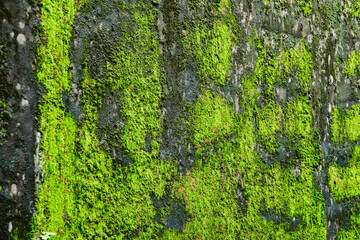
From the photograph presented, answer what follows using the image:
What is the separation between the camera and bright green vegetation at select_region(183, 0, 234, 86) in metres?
1.44

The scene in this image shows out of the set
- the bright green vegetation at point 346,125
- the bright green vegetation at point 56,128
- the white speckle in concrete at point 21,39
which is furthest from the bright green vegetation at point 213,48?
the bright green vegetation at point 346,125

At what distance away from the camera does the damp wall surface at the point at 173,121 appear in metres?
0.95

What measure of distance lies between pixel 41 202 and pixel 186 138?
635 mm

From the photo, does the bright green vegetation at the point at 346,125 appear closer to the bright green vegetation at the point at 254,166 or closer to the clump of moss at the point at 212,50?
the bright green vegetation at the point at 254,166

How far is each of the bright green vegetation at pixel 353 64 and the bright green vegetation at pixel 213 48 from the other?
1187mm

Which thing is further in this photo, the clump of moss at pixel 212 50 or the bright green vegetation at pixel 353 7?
the bright green vegetation at pixel 353 7

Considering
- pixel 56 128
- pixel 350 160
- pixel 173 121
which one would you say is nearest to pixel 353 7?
pixel 350 160

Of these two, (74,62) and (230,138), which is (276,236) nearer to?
(230,138)

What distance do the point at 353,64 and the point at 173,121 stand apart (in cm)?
169

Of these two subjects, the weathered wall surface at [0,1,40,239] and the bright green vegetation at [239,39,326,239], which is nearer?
the weathered wall surface at [0,1,40,239]

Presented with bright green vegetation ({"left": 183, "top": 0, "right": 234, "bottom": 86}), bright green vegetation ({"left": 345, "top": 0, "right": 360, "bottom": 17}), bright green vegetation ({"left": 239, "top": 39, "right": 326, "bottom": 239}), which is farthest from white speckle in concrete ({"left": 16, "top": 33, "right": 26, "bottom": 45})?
bright green vegetation ({"left": 345, "top": 0, "right": 360, "bottom": 17})

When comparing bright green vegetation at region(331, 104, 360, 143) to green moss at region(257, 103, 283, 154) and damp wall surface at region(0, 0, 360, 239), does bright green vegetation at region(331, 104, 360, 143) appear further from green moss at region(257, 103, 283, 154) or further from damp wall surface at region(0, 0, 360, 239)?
green moss at region(257, 103, 283, 154)

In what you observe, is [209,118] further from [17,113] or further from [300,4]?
[300,4]

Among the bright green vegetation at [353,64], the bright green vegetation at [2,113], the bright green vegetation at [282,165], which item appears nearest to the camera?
the bright green vegetation at [2,113]
